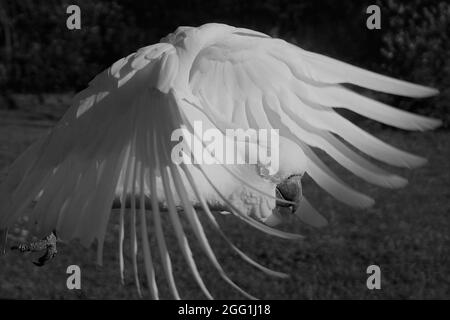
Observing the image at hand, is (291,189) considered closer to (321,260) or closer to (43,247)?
(43,247)

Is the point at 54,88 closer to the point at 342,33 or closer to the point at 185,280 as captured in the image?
the point at 342,33

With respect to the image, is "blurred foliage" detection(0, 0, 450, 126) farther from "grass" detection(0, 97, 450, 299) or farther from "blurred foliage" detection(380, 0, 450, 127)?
"grass" detection(0, 97, 450, 299)

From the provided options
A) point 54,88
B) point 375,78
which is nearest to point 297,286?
point 375,78

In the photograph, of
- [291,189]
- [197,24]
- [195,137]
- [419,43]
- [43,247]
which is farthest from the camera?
[197,24]

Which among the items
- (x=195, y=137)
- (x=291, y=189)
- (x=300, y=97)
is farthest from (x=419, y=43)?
(x=195, y=137)

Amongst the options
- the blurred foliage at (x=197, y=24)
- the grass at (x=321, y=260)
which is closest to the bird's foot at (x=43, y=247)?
the grass at (x=321, y=260)

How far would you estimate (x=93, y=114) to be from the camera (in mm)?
3338

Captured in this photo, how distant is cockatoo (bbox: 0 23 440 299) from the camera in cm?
303

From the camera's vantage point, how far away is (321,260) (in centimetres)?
680

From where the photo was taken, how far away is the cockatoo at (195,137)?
3.03 metres

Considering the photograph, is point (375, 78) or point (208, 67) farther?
point (208, 67)

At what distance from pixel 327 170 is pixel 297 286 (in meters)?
2.94

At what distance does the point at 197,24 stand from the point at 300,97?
8168 millimetres

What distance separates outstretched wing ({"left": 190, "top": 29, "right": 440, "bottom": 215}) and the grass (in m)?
2.59
